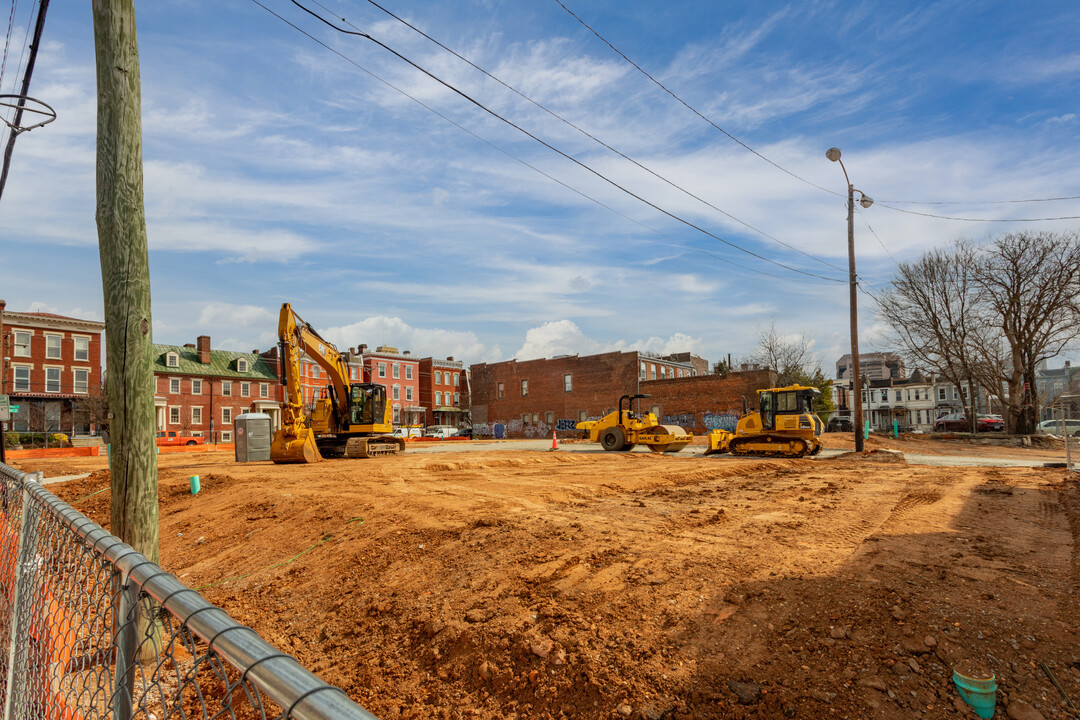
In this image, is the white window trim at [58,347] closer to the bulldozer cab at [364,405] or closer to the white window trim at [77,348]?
the white window trim at [77,348]

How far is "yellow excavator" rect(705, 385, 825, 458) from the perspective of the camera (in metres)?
22.4

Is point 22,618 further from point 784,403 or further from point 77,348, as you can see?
point 77,348

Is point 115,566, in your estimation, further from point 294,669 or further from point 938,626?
point 938,626

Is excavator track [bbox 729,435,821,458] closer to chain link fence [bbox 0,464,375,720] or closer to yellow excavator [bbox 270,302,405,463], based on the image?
yellow excavator [bbox 270,302,405,463]

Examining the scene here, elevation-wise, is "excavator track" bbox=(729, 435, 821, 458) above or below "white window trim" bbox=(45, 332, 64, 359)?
below

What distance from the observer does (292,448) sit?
20.7 m

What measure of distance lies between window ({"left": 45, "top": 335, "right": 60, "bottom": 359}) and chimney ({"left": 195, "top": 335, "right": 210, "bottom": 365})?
34.0 feet

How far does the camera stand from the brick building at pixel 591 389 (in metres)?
48.4

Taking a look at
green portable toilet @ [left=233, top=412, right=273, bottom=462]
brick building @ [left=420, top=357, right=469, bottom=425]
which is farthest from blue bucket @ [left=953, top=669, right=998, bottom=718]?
brick building @ [left=420, top=357, right=469, bottom=425]

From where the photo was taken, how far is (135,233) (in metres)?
5.05

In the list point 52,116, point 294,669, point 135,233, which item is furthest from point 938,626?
point 52,116

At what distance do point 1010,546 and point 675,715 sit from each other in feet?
19.7

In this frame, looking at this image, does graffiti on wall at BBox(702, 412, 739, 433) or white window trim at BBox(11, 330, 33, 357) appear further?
white window trim at BBox(11, 330, 33, 357)

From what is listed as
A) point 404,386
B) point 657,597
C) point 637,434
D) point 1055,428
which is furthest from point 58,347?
point 1055,428
